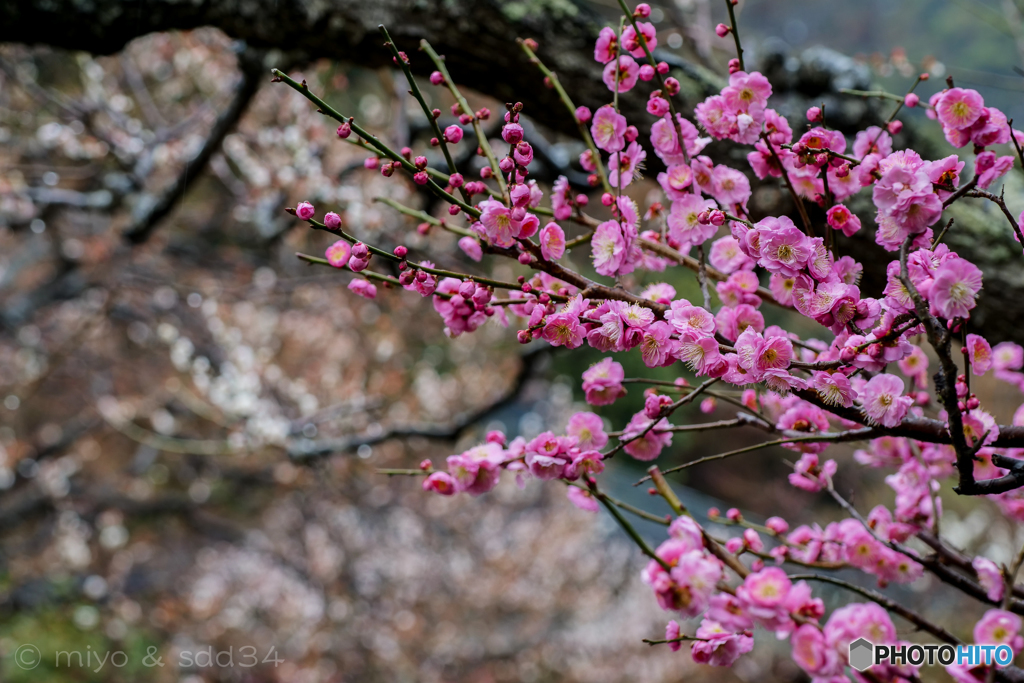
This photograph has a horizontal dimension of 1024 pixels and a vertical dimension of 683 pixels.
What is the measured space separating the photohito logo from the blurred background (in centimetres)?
154

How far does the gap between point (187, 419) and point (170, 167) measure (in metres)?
2.46

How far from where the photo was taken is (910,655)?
30.2 inches

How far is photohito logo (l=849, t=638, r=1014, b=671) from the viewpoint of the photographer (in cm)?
64

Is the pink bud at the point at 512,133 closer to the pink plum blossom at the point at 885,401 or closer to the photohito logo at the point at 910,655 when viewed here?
the pink plum blossom at the point at 885,401

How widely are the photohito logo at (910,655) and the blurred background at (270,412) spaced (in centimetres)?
154

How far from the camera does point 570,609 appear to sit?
4.18 meters

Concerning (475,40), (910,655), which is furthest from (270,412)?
(910,655)

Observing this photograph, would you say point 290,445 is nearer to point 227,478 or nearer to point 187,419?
point 227,478

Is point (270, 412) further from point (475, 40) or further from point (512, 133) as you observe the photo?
point (512, 133)

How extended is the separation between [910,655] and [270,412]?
3.17 metres

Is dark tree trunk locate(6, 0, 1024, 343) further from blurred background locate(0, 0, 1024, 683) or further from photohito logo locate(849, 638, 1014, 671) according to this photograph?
blurred background locate(0, 0, 1024, 683)

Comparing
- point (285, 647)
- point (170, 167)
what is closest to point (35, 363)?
point (170, 167)

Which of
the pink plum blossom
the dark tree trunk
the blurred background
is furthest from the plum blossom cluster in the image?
the blurred background

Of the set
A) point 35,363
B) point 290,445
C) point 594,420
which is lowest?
point 35,363
